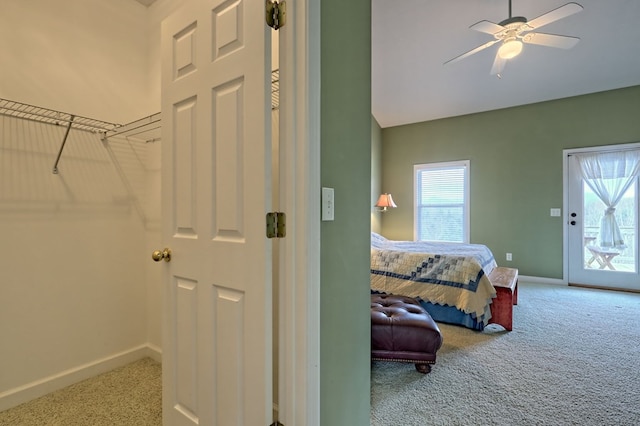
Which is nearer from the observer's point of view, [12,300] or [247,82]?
[247,82]

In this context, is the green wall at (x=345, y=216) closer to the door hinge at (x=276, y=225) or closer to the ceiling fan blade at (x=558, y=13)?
the door hinge at (x=276, y=225)

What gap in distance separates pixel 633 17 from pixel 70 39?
195 inches

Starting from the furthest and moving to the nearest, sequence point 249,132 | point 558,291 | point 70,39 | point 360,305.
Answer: point 558,291
point 70,39
point 360,305
point 249,132

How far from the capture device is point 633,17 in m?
2.94

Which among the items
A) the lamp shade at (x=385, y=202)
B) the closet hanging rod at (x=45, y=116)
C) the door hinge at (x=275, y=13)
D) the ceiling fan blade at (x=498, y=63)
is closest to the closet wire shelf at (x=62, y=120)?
the closet hanging rod at (x=45, y=116)

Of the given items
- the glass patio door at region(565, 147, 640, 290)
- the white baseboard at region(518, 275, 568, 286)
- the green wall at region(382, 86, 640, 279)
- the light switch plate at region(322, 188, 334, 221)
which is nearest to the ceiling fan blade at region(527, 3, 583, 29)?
the light switch plate at region(322, 188, 334, 221)

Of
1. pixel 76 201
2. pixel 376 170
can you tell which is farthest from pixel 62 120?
pixel 376 170

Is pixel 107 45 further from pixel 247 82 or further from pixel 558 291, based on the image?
pixel 558 291

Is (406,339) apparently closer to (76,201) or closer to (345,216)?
(345,216)

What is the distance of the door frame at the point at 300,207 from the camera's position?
97 centimetres

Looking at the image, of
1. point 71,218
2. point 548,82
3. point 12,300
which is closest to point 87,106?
point 71,218

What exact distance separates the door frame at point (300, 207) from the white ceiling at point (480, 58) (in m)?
2.54

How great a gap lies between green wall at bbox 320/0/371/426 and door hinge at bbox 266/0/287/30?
15cm

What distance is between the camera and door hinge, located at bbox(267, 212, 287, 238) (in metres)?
1.00
